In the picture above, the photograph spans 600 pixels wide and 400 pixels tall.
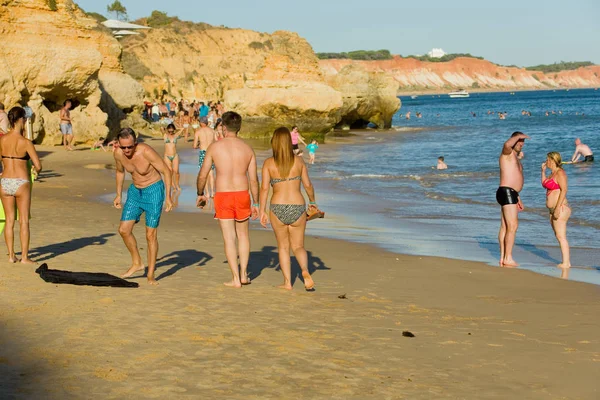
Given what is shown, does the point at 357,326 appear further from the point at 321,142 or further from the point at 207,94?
the point at 207,94

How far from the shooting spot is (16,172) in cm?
821

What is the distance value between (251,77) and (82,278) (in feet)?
107

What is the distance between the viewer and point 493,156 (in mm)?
32750

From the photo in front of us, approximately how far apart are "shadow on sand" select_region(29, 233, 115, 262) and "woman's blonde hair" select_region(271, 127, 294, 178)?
2916 millimetres

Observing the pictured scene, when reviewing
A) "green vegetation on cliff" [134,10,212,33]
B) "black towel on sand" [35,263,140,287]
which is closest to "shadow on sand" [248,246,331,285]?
"black towel on sand" [35,263,140,287]

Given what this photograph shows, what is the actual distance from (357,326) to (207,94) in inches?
2383

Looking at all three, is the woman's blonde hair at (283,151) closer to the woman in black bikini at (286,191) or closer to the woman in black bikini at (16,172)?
the woman in black bikini at (286,191)

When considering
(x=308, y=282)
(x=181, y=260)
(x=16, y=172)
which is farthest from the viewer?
(x=181, y=260)

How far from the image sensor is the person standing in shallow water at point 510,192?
32.3 feet

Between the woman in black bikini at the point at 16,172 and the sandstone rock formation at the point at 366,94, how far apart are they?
43016 mm

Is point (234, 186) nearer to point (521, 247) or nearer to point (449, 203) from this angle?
point (521, 247)

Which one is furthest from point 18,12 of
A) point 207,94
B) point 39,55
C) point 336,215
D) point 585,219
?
point 207,94

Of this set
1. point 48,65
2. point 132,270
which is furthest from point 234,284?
point 48,65

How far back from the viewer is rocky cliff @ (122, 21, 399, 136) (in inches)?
1499
